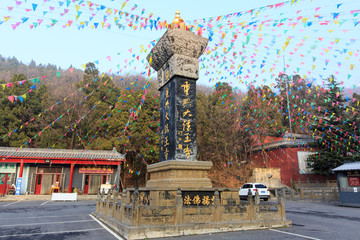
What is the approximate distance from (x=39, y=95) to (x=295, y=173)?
122 ft

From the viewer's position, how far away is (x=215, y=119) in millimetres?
31562

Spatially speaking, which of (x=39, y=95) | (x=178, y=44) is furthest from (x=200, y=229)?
(x=39, y=95)

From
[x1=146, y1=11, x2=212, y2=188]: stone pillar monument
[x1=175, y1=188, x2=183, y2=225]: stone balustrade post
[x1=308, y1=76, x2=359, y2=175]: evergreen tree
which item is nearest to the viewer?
[x1=175, y1=188, x2=183, y2=225]: stone balustrade post

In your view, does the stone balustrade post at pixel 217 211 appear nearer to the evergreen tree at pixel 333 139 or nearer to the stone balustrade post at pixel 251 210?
the stone balustrade post at pixel 251 210

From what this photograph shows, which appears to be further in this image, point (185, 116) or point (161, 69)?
point (161, 69)

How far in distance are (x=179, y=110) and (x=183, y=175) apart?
2.18 m

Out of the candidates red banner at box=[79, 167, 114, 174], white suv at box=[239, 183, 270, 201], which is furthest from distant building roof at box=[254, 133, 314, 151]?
red banner at box=[79, 167, 114, 174]

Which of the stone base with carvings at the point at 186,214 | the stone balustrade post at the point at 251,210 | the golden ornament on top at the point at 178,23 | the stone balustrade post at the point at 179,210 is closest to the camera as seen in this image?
the stone base with carvings at the point at 186,214

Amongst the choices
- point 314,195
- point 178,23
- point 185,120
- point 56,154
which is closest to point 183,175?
point 185,120

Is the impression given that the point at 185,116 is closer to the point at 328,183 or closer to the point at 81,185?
the point at 81,185

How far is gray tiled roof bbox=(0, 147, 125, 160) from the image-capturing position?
24547 mm

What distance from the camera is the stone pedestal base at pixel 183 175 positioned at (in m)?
7.47

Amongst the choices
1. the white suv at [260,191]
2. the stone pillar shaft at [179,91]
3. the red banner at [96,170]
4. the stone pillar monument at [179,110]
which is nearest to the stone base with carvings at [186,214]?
the stone pillar monument at [179,110]

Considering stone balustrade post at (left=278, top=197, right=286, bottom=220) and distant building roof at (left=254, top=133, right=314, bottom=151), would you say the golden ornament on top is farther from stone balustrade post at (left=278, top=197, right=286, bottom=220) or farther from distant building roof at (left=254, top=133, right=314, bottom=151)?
distant building roof at (left=254, top=133, right=314, bottom=151)
